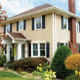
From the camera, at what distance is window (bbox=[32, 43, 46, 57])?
1390cm

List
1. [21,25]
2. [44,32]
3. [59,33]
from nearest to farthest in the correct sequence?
1. [44,32]
2. [59,33]
3. [21,25]

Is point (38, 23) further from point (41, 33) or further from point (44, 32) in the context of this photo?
point (44, 32)

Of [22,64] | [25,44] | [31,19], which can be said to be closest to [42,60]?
[22,64]

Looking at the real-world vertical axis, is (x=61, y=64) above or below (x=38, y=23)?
below

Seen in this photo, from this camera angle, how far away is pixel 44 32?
1391cm

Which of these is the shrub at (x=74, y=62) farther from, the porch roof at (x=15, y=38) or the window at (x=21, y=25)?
the window at (x=21, y=25)

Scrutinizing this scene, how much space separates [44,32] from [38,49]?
192 cm

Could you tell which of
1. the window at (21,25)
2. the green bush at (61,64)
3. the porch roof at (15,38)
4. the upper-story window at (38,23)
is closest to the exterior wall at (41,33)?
the upper-story window at (38,23)

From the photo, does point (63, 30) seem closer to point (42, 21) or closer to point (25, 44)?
point (42, 21)

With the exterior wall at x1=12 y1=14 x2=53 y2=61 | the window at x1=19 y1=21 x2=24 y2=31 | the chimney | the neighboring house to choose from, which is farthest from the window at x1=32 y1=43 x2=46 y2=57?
the chimney

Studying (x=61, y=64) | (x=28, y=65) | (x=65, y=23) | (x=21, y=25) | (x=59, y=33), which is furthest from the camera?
(x=21, y=25)

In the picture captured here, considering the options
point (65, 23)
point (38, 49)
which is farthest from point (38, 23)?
point (65, 23)

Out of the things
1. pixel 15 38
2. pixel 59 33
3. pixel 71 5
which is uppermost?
pixel 71 5

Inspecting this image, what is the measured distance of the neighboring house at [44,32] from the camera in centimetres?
1338
